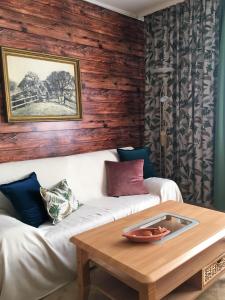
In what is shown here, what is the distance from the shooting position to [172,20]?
339cm

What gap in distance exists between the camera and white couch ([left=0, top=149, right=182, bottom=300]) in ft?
5.56

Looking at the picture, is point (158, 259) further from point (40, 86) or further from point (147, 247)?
point (40, 86)

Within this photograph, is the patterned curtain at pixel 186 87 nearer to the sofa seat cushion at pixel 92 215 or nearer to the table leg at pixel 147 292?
the sofa seat cushion at pixel 92 215

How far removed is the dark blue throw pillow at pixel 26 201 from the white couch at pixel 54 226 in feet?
0.27

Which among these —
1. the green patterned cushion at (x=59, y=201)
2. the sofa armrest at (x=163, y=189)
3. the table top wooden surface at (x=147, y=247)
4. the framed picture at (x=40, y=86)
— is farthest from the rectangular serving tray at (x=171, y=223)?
the framed picture at (x=40, y=86)

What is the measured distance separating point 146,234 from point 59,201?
2.93ft

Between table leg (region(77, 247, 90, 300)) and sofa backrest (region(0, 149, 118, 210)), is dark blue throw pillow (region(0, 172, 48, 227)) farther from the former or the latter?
table leg (region(77, 247, 90, 300))

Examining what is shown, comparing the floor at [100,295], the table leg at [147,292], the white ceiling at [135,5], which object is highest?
the white ceiling at [135,5]

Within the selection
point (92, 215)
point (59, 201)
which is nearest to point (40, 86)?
point (59, 201)

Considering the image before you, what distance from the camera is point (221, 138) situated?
3.05 meters

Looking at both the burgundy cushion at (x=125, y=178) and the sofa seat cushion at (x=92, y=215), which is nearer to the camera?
the sofa seat cushion at (x=92, y=215)

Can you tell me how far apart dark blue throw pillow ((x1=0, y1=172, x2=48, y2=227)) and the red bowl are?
82cm

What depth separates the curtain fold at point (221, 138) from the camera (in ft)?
9.68

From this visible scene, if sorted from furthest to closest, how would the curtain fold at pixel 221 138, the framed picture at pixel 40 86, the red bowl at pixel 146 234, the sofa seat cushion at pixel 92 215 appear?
the curtain fold at pixel 221 138 < the framed picture at pixel 40 86 < the sofa seat cushion at pixel 92 215 < the red bowl at pixel 146 234
